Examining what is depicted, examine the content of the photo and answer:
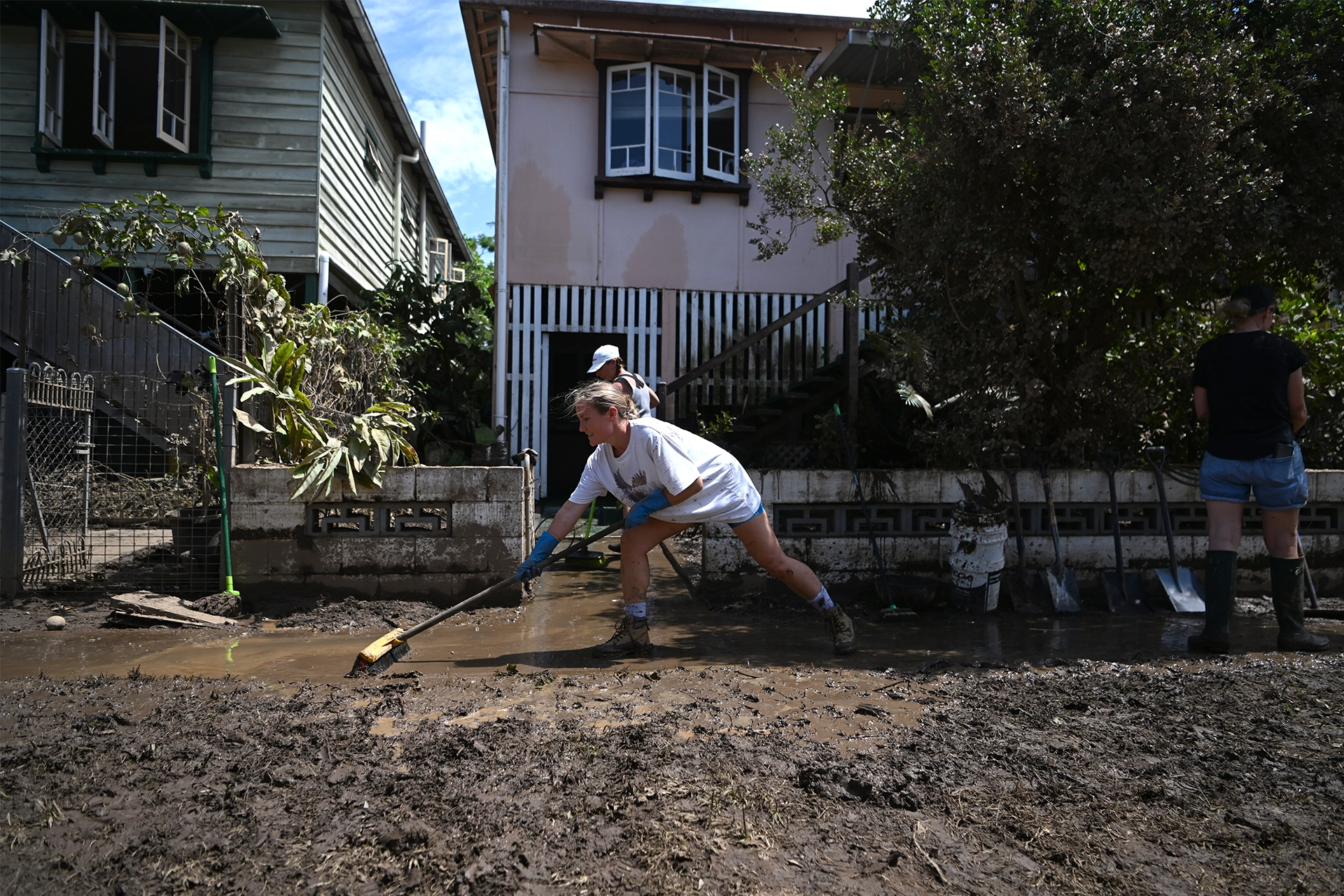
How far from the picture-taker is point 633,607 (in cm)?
480

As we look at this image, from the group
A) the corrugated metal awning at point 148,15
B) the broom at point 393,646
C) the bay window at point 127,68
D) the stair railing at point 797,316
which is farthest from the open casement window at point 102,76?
the broom at point 393,646

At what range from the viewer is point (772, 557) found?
16.0ft

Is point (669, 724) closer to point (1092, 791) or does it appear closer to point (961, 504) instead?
point (1092, 791)

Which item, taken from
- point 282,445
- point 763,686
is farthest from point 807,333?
point 763,686

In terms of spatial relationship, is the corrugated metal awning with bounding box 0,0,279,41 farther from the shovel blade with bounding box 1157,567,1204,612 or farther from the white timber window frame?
the shovel blade with bounding box 1157,567,1204,612

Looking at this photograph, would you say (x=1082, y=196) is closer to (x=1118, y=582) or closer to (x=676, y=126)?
(x=1118, y=582)

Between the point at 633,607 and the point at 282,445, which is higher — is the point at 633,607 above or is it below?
below

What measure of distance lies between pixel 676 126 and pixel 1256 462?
28.7 ft

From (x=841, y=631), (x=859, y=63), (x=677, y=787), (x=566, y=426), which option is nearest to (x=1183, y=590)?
(x=841, y=631)

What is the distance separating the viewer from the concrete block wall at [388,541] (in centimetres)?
589

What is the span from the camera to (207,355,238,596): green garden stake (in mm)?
5805

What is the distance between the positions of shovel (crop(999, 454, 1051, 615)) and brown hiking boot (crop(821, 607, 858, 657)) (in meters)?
1.84

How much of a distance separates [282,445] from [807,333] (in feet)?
23.3

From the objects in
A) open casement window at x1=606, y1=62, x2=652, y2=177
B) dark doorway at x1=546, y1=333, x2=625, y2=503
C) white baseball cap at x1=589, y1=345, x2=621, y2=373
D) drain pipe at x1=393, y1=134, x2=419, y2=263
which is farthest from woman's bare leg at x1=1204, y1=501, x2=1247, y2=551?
drain pipe at x1=393, y1=134, x2=419, y2=263
